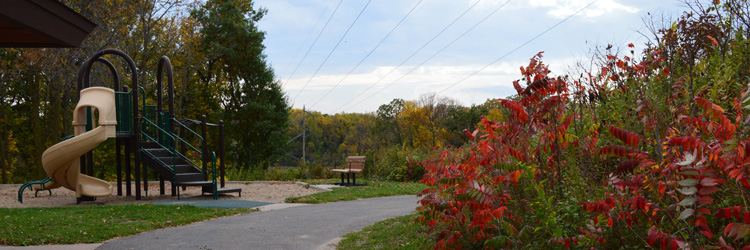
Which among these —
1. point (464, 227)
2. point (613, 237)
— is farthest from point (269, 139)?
point (613, 237)

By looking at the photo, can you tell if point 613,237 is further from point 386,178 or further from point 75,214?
point 386,178

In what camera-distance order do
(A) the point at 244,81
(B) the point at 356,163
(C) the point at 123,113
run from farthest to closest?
1. (A) the point at 244,81
2. (B) the point at 356,163
3. (C) the point at 123,113

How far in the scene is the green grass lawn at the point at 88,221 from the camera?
7344 mm

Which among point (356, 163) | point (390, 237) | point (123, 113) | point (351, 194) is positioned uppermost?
point (123, 113)

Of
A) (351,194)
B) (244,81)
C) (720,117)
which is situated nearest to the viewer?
(720,117)

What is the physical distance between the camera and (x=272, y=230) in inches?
324

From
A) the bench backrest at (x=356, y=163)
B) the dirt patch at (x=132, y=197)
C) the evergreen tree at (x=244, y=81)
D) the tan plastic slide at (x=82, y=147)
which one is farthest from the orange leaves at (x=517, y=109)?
the evergreen tree at (x=244, y=81)

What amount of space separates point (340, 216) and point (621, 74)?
5731 millimetres

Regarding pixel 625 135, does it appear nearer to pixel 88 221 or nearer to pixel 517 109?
pixel 517 109

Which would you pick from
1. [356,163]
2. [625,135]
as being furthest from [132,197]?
[625,135]

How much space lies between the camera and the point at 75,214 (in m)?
9.77

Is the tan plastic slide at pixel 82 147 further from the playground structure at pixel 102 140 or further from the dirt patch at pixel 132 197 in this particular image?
the dirt patch at pixel 132 197

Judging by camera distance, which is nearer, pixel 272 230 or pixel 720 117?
pixel 720 117

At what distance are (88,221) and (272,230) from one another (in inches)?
122
